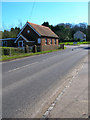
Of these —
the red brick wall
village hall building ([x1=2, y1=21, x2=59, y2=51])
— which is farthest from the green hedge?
the red brick wall

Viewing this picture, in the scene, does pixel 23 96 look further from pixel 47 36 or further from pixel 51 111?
pixel 47 36

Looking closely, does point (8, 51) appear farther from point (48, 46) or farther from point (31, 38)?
point (48, 46)

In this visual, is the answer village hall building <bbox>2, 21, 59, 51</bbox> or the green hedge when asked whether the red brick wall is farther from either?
the green hedge

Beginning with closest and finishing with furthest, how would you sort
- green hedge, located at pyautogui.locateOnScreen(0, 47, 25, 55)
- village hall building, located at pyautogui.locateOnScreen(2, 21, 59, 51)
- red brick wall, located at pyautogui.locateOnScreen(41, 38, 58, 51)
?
1. green hedge, located at pyautogui.locateOnScreen(0, 47, 25, 55)
2. village hall building, located at pyautogui.locateOnScreen(2, 21, 59, 51)
3. red brick wall, located at pyautogui.locateOnScreen(41, 38, 58, 51)

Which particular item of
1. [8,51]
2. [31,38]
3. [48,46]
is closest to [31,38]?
[31,38]

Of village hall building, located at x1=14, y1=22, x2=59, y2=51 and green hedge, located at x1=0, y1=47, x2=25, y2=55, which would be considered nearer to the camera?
green hedge, located at x1=0, y1=47, x2=25, y2=55

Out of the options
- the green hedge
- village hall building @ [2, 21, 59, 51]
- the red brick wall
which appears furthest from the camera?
the red brick wall

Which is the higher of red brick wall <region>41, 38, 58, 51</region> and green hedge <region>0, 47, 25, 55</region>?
red brick wall <region>41, 38, 58, 51</region>

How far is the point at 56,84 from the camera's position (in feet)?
25.9

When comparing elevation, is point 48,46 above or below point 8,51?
above

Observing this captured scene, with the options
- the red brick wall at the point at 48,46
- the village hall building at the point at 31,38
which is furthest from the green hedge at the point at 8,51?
the red brick wall at the point at 48,46

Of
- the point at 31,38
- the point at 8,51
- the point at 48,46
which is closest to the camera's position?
the point at 8,51

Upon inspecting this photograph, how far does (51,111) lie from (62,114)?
382 millimetres

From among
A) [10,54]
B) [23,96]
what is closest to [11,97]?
[23,96]
